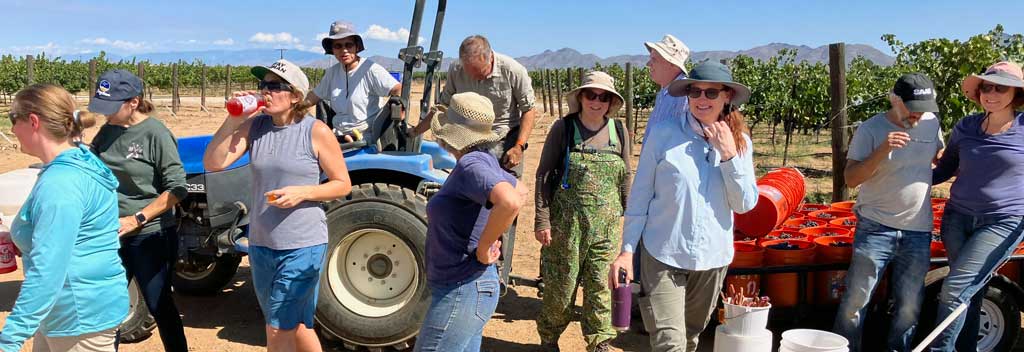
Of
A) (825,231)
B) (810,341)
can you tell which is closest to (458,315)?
(810,341)

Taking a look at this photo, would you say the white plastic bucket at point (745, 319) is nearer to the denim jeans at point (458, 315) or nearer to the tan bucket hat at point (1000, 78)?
the denim jeans at point (458, 315)

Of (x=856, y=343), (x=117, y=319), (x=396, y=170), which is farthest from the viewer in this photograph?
(x=396, y=170)

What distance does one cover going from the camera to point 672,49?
12.1 ft

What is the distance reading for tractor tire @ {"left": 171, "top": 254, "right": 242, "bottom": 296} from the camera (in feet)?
17.9

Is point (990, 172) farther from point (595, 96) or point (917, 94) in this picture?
point (595, 96)

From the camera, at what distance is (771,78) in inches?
602

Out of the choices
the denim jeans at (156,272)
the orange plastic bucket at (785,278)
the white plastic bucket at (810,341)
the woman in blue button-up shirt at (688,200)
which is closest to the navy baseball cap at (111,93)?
the denim jeans at (156,272)

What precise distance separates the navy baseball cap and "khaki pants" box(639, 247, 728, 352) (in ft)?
7.42

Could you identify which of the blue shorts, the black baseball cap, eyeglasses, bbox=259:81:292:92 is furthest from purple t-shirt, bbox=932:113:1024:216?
eyeglasses, bbox=259:81:292:92

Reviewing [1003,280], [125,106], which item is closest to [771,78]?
[1003,280]

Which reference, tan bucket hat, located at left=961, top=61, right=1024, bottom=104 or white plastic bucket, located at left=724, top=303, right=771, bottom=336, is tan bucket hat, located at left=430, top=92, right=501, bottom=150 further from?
tan bucket hat, located at left=961, top=61, right=1024, bottom=104

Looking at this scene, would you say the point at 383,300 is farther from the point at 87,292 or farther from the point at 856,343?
the point at 856,343

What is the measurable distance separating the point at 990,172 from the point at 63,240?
3.64 metres

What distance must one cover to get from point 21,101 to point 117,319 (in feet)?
2.49
